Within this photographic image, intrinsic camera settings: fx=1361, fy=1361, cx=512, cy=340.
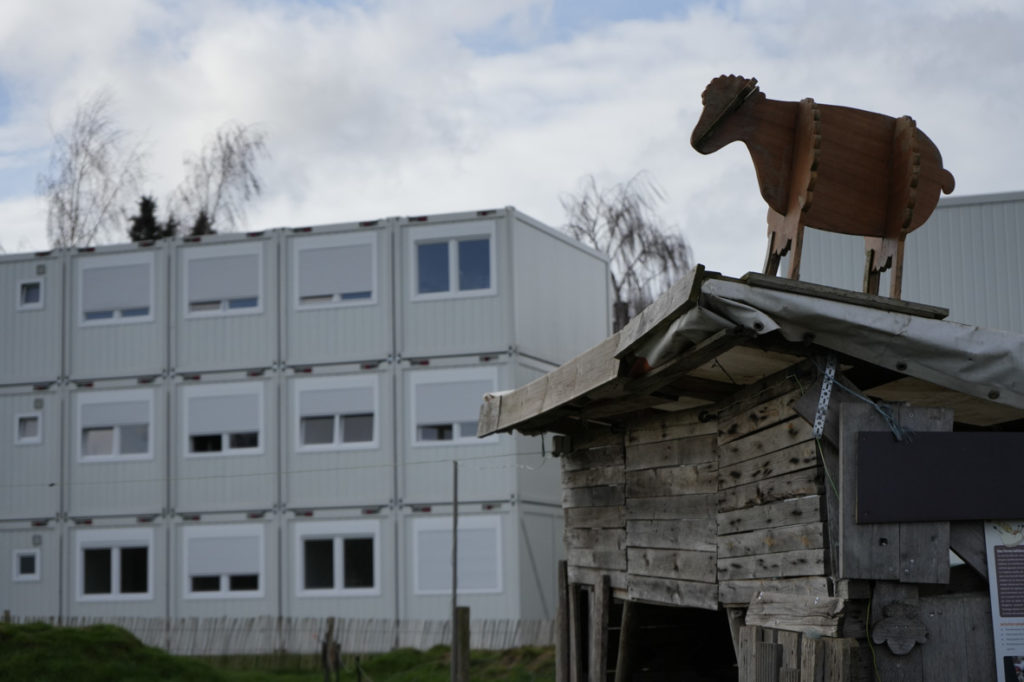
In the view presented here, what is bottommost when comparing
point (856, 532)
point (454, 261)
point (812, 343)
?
point (856, 532)

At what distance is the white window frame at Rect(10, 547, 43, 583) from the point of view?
2833cm

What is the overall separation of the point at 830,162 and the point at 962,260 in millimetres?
13235

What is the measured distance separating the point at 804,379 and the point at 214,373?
71.7ft

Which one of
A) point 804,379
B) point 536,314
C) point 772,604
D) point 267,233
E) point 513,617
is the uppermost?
point 267,233

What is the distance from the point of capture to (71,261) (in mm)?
29422

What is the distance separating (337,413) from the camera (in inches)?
1071

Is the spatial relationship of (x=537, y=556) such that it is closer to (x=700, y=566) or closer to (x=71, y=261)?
(x=71, y=261)

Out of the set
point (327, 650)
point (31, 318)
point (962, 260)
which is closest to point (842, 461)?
point (962, 260)

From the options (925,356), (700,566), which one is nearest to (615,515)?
(700,566)

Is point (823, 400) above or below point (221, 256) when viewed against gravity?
below

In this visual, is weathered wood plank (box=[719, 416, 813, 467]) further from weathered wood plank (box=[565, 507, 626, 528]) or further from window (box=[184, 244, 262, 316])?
window (box=[184, 244, 262, 316])

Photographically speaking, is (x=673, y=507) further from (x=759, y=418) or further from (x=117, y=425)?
(x=117, y=425)

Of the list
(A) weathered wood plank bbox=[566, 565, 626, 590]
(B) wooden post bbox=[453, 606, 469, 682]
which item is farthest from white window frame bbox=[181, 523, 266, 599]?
(A) weathered wood plank bbox=[566, 565, 626, 590]

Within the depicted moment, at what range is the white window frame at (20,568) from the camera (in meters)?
28.3
